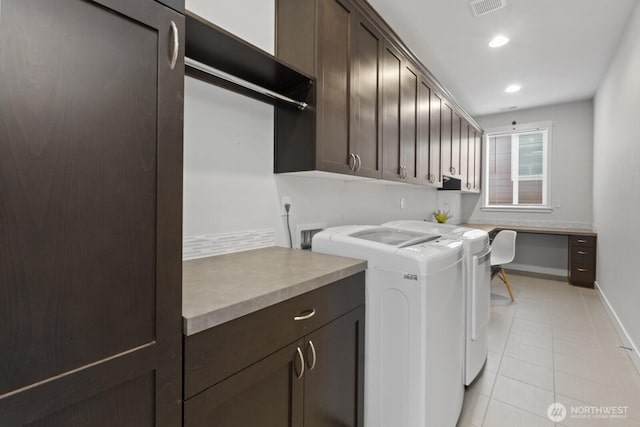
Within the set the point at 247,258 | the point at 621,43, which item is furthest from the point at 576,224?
the point at 247,258

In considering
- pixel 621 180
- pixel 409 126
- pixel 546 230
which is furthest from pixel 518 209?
pixel 409 126

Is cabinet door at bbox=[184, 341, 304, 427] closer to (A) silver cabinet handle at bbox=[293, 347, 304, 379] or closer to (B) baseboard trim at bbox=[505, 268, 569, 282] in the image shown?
(A) silver cabinet handle at bbox=[293, 347, 304, 379]

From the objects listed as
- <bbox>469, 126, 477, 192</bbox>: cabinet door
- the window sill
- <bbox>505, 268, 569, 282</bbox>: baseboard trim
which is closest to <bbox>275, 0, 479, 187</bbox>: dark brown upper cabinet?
<bbox>469, 126, 477, 192</bbox>: cabinet door

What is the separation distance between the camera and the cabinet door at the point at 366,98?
1758 millimetres

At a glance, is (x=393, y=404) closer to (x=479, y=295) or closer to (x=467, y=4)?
(x=479, y=295)

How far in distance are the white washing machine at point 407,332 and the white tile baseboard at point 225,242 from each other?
0.38m

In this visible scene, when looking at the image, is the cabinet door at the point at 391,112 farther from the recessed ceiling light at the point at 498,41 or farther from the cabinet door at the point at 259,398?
the cabinet door at the point at 259,398

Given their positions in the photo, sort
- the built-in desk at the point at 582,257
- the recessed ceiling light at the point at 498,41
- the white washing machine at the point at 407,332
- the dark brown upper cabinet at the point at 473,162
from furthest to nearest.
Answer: the dark brown upper cabinet at the point at 473,162 → the built-in desk at the point at 582,257 → the recessed ceiling light at the point at 498,41 → the white washing machine at the point at 407,332

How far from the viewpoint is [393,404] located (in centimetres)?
131

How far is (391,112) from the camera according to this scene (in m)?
2.15

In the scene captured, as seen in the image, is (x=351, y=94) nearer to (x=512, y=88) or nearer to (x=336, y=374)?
(x=336, y=374)

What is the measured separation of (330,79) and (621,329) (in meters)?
3.29

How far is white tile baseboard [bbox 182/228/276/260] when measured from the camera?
1.29m

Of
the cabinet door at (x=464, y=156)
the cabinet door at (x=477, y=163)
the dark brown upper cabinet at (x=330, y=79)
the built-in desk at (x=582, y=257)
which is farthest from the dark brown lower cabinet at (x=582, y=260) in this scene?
the dark brown upper cabinet at (x=330, y=79)
